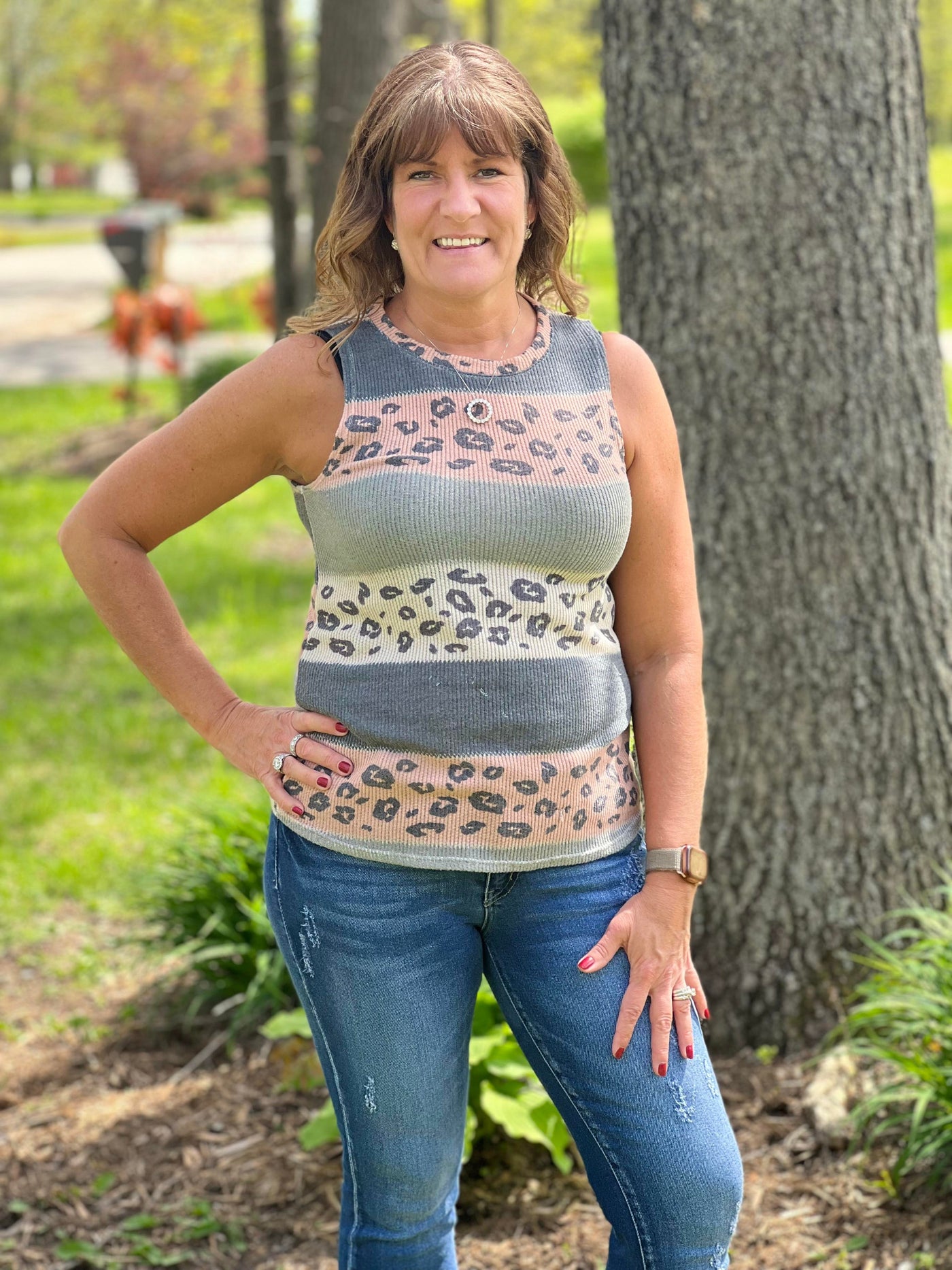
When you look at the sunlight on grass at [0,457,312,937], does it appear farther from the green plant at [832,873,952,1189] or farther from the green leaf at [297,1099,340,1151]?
the green plant at [832,873,952,1189]

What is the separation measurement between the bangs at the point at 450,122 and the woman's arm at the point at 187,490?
29cm

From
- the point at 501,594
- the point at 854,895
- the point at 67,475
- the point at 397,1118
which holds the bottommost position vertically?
the point at 67,475

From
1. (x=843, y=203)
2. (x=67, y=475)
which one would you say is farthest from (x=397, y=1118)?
(x=67, y=475)

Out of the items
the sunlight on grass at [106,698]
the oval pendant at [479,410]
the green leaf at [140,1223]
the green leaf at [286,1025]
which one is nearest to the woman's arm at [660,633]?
the oval pendant at [479,410]

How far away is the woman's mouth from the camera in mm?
1922

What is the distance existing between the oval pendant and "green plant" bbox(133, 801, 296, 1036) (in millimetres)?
2077

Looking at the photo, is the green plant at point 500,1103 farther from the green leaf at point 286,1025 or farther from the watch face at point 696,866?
the watch face at point 696,866

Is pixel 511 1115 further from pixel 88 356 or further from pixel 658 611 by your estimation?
pixel 88 356

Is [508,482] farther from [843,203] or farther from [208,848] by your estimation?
[208,848]

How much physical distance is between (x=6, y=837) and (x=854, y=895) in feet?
10.1

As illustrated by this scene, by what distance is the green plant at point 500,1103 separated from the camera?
9.24ft

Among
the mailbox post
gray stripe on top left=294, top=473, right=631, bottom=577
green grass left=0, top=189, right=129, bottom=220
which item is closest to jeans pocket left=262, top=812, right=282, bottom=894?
gray stripe on top left=294, top=473, right=631, bottom=577

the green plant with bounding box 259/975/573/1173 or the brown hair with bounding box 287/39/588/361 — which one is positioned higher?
the brown hair with bounding box 287/39/588/361

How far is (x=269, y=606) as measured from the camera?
7.43 m
